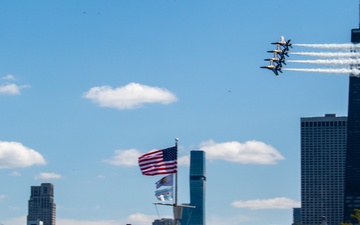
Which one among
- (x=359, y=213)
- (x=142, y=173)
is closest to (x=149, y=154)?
(x=142, y=173)

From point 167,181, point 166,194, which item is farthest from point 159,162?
point 166,194

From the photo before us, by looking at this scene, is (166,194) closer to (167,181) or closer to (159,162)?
(167,181)

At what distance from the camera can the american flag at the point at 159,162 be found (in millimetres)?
117500

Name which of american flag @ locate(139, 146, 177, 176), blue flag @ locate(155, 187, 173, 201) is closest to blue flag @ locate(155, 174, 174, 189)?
blue flag @ locate(155, 187, 173, 201)

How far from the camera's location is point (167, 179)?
119 m

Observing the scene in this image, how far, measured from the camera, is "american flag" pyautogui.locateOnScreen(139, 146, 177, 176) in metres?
118

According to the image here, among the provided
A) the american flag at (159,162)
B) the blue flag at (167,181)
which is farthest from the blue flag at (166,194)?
the american flag at (159,162)

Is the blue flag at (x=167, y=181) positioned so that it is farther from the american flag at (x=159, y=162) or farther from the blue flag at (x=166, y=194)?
the american flag at (x=159, y=162)

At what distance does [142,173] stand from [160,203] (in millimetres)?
4978

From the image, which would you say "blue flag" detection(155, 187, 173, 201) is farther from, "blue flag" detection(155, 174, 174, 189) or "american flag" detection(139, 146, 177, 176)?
"american flag" detection(139, 146, 177, 176)

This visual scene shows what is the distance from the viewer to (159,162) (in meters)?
118

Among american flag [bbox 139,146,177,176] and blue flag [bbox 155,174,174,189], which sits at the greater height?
american flag [bbox 139,146,177,176]

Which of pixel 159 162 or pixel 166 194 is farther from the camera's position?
pixel 166 194

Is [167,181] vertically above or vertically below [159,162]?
below
